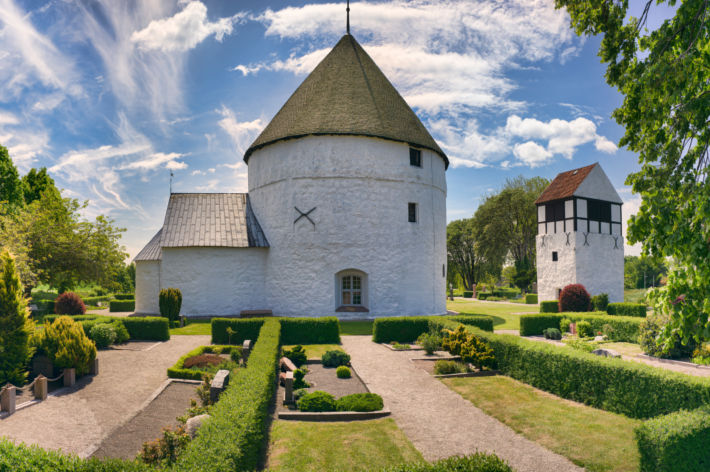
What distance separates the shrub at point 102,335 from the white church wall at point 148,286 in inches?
428

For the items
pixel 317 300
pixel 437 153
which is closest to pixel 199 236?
pixel 317 300

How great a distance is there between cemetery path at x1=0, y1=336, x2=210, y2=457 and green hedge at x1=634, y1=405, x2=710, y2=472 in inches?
380

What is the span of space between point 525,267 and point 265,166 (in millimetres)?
35695

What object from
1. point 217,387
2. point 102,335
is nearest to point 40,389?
point 217,387

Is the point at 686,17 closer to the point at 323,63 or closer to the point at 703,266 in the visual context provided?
the point at 703,266

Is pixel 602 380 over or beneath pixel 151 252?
beneath

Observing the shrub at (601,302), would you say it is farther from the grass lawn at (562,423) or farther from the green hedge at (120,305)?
the green hedge at (120,305)

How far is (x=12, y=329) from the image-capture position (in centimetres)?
1208

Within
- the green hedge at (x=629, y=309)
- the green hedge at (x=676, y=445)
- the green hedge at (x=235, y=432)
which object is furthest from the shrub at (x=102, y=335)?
the green hedge at (x=629, y=309)

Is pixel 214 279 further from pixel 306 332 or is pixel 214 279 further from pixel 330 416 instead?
pixel 330 416

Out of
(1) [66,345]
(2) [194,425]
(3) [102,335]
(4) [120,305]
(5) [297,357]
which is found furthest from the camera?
(4) [120,305]

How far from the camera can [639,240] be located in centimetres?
659

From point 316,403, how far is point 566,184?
31.4 m

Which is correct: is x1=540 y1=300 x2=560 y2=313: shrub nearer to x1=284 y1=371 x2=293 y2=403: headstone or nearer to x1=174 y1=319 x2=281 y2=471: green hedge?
x1=284 y1=371 x2=293 y2=403: headstone
